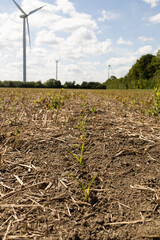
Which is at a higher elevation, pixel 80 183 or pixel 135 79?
pixel 135 79

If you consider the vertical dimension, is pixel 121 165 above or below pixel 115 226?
above

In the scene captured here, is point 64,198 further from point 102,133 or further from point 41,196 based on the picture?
point 102,133

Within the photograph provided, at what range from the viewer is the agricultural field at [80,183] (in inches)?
62.2

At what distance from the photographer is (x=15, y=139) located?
285 centimetres

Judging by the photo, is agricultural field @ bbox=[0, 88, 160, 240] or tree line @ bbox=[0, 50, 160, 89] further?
tree line @ bbox=[0, 50, 160, 89]

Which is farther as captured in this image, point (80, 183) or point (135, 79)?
point (135, 79)

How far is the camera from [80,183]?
1.86m

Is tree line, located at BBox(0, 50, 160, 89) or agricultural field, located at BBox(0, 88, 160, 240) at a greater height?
tree line, located at BBox(0, 50, 160, 89)

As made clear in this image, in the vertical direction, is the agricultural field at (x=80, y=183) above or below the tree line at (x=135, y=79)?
below

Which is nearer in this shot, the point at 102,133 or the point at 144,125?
the point at 102,133

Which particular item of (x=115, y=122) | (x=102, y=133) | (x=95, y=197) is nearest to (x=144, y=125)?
(x=115, y=122)

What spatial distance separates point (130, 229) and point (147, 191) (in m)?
0.51

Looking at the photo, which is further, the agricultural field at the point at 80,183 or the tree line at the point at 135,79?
the tree line at the point at 135,79

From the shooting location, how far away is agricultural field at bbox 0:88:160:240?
1.58m
